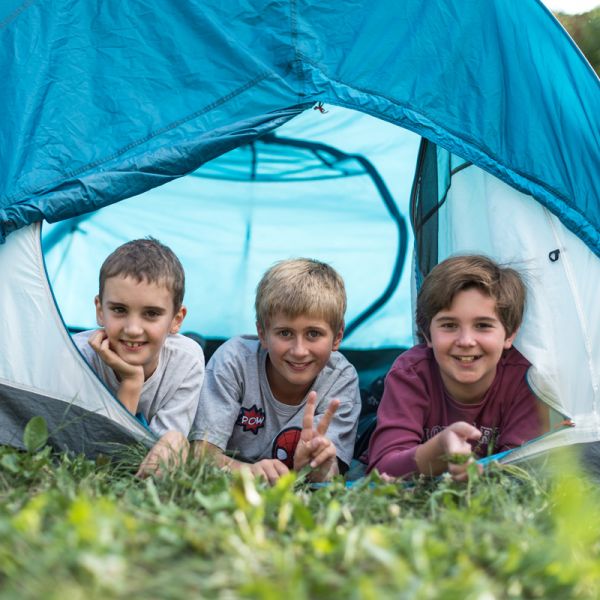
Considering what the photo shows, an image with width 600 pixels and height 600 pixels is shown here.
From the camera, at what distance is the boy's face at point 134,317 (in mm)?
2578

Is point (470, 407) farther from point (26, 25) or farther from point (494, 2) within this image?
point (26, 25)

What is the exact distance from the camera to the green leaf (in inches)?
87.7

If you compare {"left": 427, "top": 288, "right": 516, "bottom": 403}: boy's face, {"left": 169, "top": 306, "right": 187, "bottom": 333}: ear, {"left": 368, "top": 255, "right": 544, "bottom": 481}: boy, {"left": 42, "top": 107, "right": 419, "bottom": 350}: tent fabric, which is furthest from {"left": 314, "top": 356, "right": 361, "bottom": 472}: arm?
{"left": 42, "top": 107, "right": 419, "bottom": 350}: tent fabric

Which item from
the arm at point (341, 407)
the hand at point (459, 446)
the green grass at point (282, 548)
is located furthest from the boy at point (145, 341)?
the hand at point (459, 446)

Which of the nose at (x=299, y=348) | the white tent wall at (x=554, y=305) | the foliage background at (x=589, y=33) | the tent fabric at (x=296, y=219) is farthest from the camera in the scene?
the foliage background at (x=589, y=33)

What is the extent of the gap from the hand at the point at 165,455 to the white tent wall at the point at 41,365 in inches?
3.9

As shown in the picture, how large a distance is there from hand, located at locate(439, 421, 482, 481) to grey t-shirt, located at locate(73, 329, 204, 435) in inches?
34.5

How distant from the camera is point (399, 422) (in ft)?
8.33

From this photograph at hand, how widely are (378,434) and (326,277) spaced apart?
1.78 feet

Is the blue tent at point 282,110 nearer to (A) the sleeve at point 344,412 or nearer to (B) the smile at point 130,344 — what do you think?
(B) the smile at point 130,344

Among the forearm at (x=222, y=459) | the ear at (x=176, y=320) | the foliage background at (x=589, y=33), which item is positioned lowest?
the forearm at (x=222, y=459)

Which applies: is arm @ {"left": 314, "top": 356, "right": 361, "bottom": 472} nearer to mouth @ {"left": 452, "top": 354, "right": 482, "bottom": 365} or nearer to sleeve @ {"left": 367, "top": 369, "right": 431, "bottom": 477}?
sleeve @ {"left": 367, "top": 369, "right": 431, "bottom": 477}

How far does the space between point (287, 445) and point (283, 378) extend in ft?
0.70

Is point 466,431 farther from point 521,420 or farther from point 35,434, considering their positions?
point 35,434
